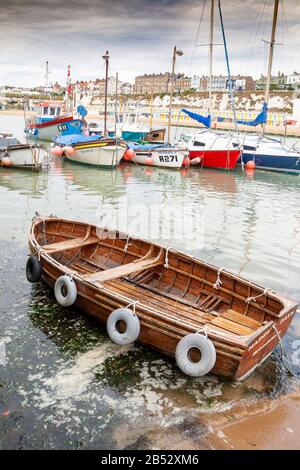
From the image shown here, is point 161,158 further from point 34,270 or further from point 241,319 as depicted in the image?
point 241,319

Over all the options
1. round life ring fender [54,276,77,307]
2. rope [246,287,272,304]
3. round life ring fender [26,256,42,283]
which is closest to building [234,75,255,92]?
round life ring fender [26,256,42,283]

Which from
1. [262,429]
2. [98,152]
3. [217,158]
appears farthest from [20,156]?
[262,429]

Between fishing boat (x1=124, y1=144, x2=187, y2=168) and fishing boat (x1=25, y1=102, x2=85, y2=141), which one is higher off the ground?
fishing boat (x1=25, y1=102, x2=85, y2=141)

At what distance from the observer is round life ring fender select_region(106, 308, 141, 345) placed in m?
6.82

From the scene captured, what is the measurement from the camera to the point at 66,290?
26.3ft

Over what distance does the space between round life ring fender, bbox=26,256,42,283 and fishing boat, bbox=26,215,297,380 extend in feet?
0.07

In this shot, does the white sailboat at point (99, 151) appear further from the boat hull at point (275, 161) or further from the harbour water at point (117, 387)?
the harbour water at point (117, 387)

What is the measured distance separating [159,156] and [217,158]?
4.78 meters

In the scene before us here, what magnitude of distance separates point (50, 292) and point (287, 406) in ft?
18.4

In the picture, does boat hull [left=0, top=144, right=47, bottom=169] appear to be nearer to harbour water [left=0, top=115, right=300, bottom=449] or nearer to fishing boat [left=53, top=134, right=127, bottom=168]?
fishing boat [left=53, top=134, right=127, bottom=168]

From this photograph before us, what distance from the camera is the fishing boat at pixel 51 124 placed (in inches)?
A: 1666

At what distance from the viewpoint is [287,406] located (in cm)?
605
